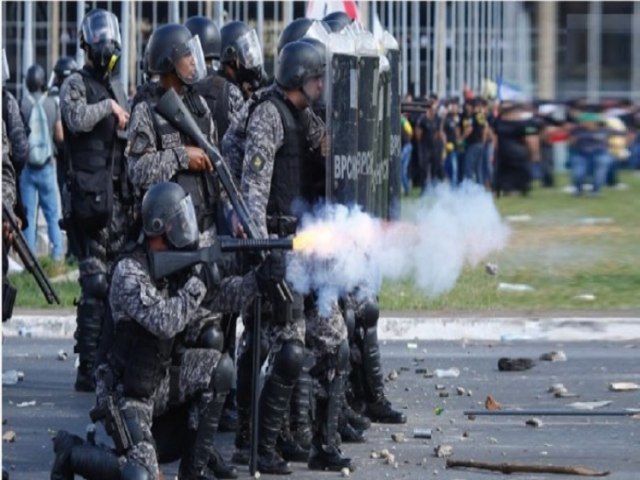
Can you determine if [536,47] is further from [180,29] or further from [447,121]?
[447,121]

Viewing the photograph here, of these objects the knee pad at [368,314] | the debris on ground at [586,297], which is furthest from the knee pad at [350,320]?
the debris on ground at [586,297]

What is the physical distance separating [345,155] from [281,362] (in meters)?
0.99

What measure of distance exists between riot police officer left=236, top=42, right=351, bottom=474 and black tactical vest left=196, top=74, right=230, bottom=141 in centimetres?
129

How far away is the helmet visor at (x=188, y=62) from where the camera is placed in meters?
9.41

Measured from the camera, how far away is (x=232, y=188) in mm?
8977

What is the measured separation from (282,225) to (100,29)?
2855 mm

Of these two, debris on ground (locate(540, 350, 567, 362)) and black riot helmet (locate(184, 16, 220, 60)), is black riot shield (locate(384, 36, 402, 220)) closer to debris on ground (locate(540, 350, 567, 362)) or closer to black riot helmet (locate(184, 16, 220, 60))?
black riot helmet (locate(184, 16, 220, 60))

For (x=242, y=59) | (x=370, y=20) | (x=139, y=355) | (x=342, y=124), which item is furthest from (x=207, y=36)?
(x=370, y=20)

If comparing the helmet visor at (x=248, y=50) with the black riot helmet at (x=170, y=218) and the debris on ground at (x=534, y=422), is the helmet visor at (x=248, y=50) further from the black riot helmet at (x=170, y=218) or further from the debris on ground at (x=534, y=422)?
the black riot helmet at (x=170, y=218)

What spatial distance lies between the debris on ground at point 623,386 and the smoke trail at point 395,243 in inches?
78.4

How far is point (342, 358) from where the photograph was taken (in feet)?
30.2

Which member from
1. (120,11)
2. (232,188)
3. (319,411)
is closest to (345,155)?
(232,188)

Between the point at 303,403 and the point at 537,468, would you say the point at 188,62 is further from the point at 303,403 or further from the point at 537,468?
the point at 537,468

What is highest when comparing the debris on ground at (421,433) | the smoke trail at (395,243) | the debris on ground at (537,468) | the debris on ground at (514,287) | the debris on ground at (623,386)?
the smoke trail at (395,243)
